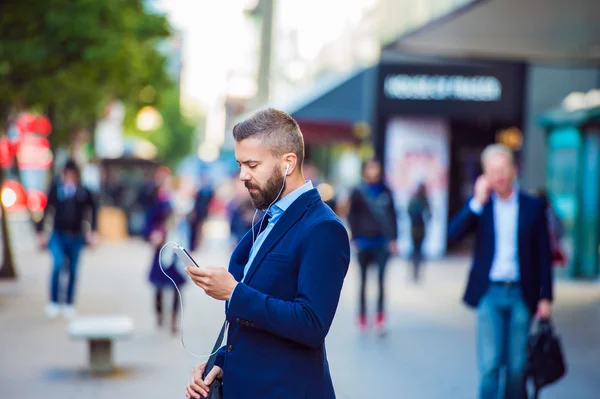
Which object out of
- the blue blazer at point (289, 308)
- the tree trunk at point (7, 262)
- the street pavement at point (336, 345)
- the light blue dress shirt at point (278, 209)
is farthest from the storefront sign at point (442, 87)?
the blue blazer at point (289, 308)

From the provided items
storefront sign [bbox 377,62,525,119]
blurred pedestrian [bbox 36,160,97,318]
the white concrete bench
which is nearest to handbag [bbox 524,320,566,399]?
the white concrete bench

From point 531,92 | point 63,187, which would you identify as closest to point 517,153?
point 531,92

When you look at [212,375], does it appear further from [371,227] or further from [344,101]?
[344,101]

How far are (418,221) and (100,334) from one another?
993cm

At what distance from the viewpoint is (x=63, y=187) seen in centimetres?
1296

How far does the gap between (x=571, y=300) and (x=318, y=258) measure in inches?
529

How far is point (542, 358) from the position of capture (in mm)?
6281

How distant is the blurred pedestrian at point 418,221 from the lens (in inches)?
702

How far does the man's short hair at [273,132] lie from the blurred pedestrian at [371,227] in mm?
8119

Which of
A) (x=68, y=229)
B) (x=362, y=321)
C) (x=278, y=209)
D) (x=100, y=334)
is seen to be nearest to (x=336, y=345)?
(x=362, y=321)

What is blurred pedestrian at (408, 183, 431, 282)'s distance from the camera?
17828mm

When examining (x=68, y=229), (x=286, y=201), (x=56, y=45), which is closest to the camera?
(x=286, y=201)

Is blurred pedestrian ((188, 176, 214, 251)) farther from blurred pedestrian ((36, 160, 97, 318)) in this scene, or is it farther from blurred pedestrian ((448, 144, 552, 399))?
blurred pedestrian ((448, 144, 552, 399))

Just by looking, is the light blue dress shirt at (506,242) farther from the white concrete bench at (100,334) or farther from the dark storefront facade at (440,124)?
the dark storefront facade at (440,124)
